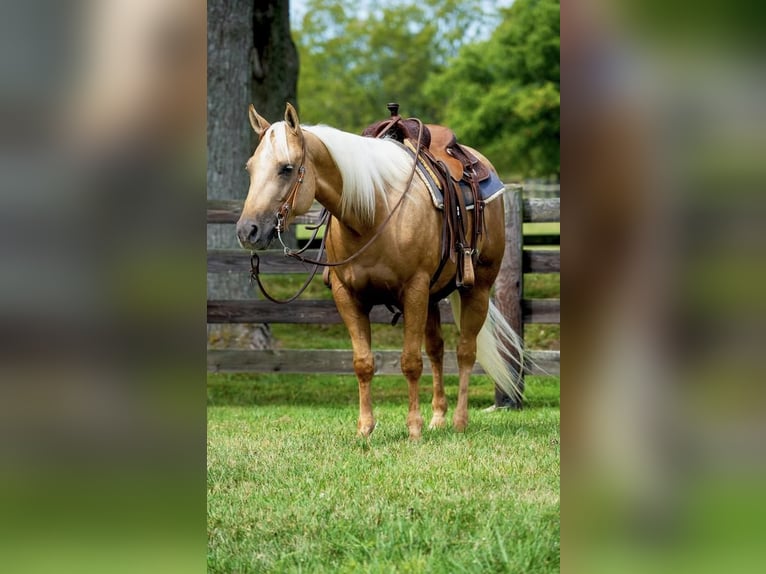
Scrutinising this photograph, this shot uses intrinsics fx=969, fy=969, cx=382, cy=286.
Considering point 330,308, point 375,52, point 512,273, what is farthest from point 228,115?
point 375,52

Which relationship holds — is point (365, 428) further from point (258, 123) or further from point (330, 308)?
point (330, 308)

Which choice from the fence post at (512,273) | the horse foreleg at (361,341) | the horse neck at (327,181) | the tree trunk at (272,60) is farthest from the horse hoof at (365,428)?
the tree trunk at (272,60)

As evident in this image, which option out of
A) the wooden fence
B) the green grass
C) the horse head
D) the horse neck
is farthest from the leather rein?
the wooden fence

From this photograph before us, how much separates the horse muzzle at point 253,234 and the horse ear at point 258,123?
0.63 m

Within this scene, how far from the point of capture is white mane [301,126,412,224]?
6.06 metres

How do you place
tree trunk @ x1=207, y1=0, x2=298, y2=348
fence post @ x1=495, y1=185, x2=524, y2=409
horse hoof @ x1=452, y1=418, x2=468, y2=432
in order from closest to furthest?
horse hoof @ x1=452, y1=418, x2=468, y2=432
fence post @ x1=495, y1=185, x2=524, y2=409
tree trunk @ x1=207, y1=0, x2=298, y2=348

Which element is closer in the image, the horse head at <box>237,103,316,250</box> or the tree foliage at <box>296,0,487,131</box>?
the horse head at <box>237,103,316,250</box>

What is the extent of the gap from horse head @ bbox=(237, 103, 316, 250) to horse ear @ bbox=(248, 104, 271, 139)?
0.06ft

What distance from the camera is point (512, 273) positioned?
359 inches

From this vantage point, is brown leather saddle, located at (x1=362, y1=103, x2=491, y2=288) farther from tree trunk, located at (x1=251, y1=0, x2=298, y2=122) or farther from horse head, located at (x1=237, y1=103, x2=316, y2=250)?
tree trunk, located at (x1=251, y1=0, x2=298, y2=122)

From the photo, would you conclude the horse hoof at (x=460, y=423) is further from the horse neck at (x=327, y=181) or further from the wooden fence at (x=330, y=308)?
the wooden fence at (x=330, y=308)

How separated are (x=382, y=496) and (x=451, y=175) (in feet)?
9.96
